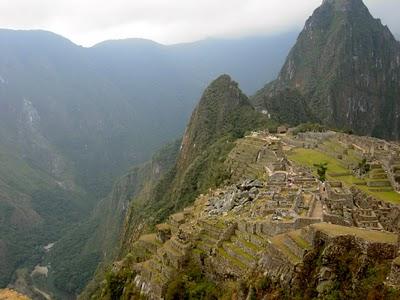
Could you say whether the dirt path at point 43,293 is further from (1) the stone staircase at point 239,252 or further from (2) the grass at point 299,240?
(2) the grass at point 299,240

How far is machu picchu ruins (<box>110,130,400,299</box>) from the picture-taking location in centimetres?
1866

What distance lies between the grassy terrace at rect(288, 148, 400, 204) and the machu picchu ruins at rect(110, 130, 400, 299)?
5.9 inches

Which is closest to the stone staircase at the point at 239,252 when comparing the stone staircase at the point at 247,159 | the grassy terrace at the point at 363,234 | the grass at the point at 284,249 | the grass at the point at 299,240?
the grass at the point at 284,249

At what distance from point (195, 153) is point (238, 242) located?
104 metres

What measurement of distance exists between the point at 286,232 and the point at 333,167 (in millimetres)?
38062

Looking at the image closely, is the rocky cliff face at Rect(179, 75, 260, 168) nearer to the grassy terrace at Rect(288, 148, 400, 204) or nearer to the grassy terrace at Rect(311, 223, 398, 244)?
the grassy terrace at Rect(288, 148, 400, 204)

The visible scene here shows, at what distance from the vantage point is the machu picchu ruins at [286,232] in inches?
734

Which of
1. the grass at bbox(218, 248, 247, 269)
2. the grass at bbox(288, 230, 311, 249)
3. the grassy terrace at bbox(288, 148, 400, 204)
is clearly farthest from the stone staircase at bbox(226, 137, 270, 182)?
the grass at bbox(288, 230, 311, 249)

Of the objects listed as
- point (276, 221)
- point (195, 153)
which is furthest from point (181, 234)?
point (195, 153)

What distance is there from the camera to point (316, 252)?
63.9ft

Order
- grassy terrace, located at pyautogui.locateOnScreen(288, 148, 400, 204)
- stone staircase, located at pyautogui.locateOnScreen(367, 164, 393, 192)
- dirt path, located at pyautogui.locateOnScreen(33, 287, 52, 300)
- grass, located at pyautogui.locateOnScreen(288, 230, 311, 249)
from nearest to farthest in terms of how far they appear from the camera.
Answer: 1. grass, located at pyautogui.locateOnScreen(288, 230, 311, 249)
2. grassy terrace, located at pyautogui.locateOnScreen(288, 148, 400, 204)
3. stone staircase, located at pyautogui.locateOnScreen(367, 164, 393, 192)
4. dirt path, located at pyautogui.locateOnScreen(33, 287, 52, 300)

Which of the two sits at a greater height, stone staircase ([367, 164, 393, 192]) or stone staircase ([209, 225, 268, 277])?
stone staircase ([209, 225, 268, 277])

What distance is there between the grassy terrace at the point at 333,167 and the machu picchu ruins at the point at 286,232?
0.15 metres

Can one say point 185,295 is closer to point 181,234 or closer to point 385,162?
point 181,234
